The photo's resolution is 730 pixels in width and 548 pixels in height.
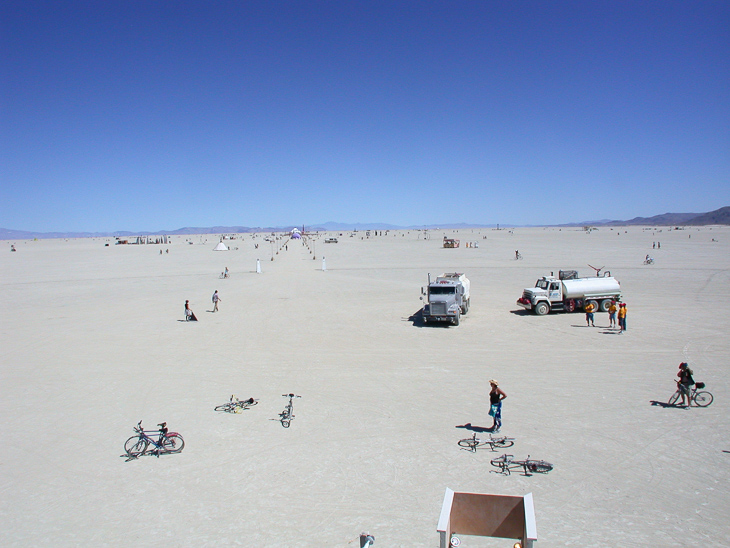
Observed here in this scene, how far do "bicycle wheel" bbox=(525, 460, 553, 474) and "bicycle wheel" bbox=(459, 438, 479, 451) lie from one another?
126cm

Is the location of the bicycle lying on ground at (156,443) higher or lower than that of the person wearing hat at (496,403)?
lower

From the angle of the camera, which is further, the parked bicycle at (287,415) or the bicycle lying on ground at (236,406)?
the bicycle lying on ground at (236,406)

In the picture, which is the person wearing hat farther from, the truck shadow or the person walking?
the person walking

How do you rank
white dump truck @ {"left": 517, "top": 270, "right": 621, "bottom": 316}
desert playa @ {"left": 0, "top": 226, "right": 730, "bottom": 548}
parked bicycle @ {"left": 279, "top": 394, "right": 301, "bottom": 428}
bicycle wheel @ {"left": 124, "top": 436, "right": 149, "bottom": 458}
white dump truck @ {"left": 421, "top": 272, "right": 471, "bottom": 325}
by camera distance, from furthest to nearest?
white dump truck @ {"left": 517, "top": 270, "right": 621, "bottom": 316}, white dump truck @ {"left": 421, "top": 272, "right": 471, "bottom": 325}, parked bicycle @ {"left": 279, "top": 394, "right": 301, "bottom": 428}, bicycle wheel @ {"left": 124, "top": 436, "right": 149, "bottom": 458}, desert playa @ {"left": 0, "top": 226, "right": 730, "bottom": 548}

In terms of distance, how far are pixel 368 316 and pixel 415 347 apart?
6.62m

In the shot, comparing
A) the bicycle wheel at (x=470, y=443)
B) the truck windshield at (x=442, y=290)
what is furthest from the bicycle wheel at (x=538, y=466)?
the truck windshield at (x=442, y=290)

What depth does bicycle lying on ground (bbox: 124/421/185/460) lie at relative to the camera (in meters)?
10.2

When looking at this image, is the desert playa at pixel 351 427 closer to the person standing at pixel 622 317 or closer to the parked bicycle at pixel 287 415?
the parked bicycle at pixel 287 415

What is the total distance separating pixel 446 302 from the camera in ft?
74.8

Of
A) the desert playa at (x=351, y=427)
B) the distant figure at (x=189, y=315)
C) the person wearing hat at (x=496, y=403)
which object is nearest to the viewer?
the desert playa at (x=351, y=427)

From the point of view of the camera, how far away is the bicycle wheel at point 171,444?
10312 millimetres

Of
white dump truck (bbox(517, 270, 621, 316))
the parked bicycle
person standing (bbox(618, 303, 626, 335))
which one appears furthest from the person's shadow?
white dump truck (bbox(517, 270, 621, 316))

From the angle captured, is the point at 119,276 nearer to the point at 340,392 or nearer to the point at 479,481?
the point at 340,392

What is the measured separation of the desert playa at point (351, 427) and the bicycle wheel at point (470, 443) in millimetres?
186
